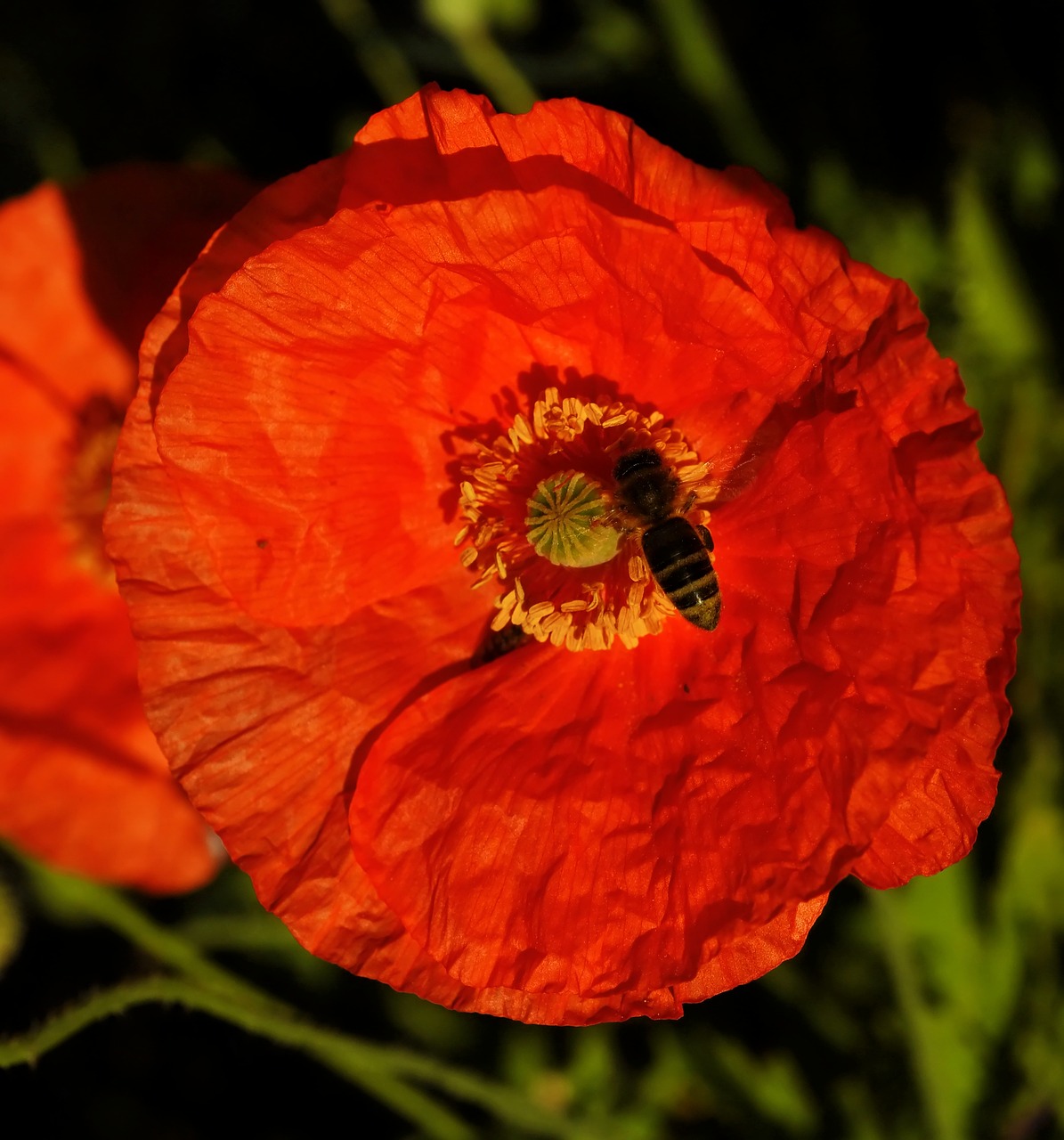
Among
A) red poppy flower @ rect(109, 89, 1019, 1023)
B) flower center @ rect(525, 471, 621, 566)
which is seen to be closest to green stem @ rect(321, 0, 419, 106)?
red poppy flower @ rect(109, 89, 1019, 1023)

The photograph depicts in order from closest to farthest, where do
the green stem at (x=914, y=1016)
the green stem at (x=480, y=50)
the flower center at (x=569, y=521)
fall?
the flower center at (x=569, y=521)
the green stem at (x=914, y=1016)
the green stem at (x=480, y=50)

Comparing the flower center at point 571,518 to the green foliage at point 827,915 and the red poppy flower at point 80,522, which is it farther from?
the red poppy flower at point 80,522

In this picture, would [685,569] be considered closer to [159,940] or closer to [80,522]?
[159,940]

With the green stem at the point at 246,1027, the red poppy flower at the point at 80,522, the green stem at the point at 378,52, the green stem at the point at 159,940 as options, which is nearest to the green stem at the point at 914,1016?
the green stem at the point at 246,1027

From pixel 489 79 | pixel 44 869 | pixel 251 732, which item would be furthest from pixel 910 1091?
pixel 489 79

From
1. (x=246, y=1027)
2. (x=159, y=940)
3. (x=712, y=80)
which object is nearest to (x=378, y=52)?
(x=712, y=80)

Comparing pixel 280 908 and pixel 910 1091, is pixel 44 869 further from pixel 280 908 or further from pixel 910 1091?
pixel 910 1091
